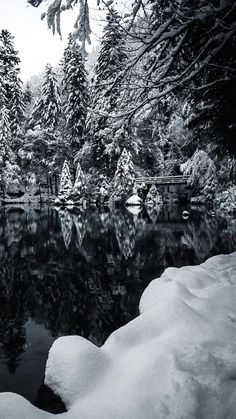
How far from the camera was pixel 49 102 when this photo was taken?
39.3 meters

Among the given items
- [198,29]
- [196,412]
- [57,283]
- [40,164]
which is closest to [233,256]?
[57,283]

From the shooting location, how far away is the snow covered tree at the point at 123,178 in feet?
103

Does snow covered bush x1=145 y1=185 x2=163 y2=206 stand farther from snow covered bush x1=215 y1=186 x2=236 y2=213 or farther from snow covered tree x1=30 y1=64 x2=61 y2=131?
snow covered tree x1=30 y1=64 x2=61 y2=131

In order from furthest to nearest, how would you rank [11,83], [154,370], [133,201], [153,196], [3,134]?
[11,83] < [153,196] < [3,134] < [133,201] < [154,370]

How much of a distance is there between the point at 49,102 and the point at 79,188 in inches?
562

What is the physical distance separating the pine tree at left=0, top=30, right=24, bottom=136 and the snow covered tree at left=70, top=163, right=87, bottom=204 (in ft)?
40.7

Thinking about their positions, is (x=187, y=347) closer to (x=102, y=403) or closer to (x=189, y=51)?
(x=102, y=403)

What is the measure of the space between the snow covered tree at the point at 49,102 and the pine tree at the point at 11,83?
8.66 ft

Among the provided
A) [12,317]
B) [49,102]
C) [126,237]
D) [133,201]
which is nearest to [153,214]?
[133,201]

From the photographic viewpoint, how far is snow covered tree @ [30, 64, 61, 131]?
3903cm

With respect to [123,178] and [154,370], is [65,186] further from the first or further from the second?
[154,370]

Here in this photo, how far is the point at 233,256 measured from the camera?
7082mm

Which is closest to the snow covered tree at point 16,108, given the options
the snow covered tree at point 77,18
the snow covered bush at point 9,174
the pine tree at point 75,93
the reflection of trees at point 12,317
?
the snow covered bush at point 9,174

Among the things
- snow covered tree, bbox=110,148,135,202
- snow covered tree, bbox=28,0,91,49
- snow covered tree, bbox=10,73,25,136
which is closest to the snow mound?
snow covered tree, bbox=110,148,135,202
